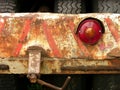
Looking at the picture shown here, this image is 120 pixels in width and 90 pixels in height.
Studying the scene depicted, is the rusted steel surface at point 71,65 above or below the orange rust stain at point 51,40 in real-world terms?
below

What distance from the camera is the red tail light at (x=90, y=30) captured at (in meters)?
2.61

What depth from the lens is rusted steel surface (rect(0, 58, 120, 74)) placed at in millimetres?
2646

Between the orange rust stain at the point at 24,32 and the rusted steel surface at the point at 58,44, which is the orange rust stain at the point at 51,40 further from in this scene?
the orange rust stain at the point at 24,32

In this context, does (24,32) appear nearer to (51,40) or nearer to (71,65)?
(51,40)

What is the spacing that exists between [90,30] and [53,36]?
268 mm

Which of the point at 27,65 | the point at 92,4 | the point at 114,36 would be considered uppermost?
the point at 92,4

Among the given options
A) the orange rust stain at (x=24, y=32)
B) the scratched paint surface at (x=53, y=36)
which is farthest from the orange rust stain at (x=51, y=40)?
the orange rust stain at (x=24, y=32)

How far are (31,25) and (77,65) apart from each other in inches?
16.8

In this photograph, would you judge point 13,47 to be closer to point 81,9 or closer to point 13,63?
point 13,63

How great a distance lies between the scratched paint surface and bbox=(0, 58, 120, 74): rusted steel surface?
0.04m

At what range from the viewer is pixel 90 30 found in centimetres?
261

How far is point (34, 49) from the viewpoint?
8.79 feet

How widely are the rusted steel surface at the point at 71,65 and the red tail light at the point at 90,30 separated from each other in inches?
5.9

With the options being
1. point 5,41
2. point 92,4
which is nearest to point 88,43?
point 5,41
